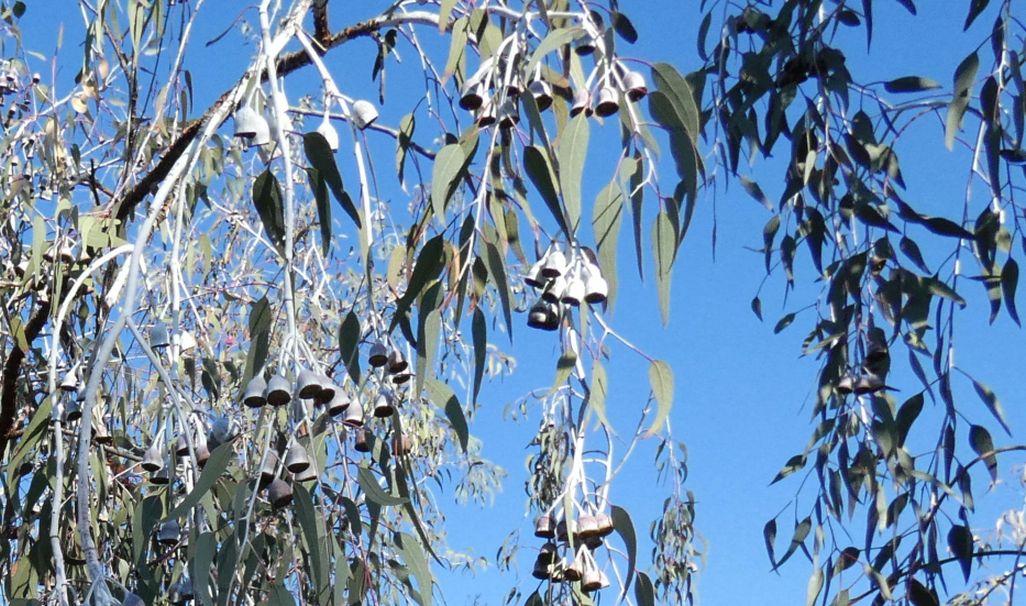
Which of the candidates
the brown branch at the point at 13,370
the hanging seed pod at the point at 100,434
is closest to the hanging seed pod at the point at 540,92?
the hanging seed pod at the point at 100,434

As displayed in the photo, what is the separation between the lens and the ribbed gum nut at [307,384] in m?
1.07

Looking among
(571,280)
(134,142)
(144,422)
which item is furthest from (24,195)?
(571,280)

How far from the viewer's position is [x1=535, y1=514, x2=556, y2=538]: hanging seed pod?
1.23 metres

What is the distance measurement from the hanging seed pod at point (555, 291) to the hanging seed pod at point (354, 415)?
0.22m

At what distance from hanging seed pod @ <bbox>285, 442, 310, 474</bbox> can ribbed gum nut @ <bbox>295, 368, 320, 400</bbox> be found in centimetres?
7

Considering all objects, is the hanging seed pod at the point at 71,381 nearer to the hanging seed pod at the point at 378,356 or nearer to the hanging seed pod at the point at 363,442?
the hanging seed pod at the point at 363,442

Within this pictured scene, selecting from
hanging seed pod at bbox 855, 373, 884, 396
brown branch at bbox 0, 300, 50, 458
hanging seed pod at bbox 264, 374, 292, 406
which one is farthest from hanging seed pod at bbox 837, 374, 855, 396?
brown branch at bbox 0, 300, 50, 458

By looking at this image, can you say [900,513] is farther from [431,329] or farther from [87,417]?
[87,417]

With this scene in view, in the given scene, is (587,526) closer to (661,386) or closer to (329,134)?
(661,386)

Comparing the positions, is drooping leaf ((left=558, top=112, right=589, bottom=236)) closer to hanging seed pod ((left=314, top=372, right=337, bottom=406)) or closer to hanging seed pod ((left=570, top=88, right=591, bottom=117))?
hanging seed pod ((left=570, top=88, right=591, bottom=117))

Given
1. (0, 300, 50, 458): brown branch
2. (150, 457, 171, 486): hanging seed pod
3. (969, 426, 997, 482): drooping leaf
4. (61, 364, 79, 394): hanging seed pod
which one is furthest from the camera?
(0, 300, 50, 458): brown branch

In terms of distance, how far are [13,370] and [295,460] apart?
1.24 metres

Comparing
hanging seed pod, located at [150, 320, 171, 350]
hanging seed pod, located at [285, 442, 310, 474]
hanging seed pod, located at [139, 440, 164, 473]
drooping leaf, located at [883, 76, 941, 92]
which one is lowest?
hanging seed pod, located at [285, 442, 310, 474]

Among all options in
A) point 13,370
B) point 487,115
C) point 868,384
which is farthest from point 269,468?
point 13,370
